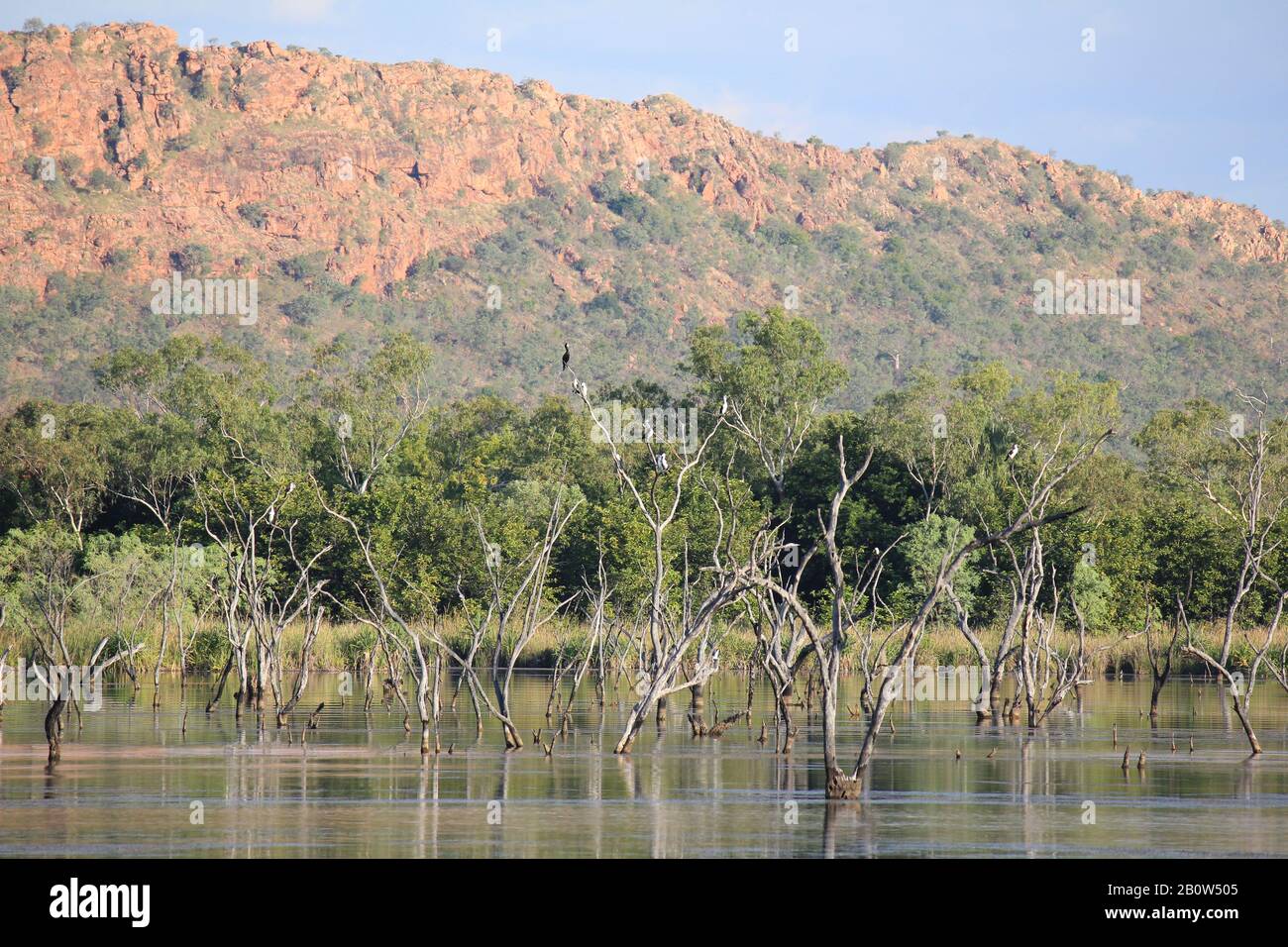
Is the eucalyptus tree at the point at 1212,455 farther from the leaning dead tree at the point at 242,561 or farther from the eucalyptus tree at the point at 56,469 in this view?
the eucalyptus tree at the point at 56,469

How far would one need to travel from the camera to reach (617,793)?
26047mm

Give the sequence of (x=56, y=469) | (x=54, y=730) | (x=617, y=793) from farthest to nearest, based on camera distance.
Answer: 1. (x=56, y=469)
2. (x=54, y=730)
3. (x=617, y=793)

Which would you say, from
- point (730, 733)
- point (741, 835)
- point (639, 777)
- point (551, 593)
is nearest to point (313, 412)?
point (551, 593)

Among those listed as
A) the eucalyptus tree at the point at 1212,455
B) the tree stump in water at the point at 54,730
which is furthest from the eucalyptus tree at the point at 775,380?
the tree stump in water at the point at 54,730

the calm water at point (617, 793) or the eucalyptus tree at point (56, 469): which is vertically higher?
the eucalyptus tree at point (56, 469)

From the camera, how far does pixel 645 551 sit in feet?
163

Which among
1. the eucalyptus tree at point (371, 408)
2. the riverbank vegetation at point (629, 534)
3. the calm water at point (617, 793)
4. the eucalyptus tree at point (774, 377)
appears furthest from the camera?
the eucalyptus tree at point (371, 408)

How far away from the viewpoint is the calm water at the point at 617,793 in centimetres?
2111

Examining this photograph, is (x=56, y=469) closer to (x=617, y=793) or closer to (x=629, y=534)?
(x=629, y=534)

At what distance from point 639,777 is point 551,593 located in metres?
24.2

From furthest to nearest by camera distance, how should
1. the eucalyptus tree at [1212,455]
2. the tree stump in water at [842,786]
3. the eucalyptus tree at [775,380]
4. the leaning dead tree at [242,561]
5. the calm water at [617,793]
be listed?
the eucalyptus tree at [775,380] → the eucalyptus tree at [1212,455] → the leaning dead tree at [242,561] → the tree stump in water at [842,786] → the calm water at [617,793]

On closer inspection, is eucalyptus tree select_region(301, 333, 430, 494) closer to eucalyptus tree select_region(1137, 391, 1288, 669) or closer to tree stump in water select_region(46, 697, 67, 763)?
eucalyptus tree select_region(1137, 391, 1288, 669)

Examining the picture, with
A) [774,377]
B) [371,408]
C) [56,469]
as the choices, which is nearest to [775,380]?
[774,377]
